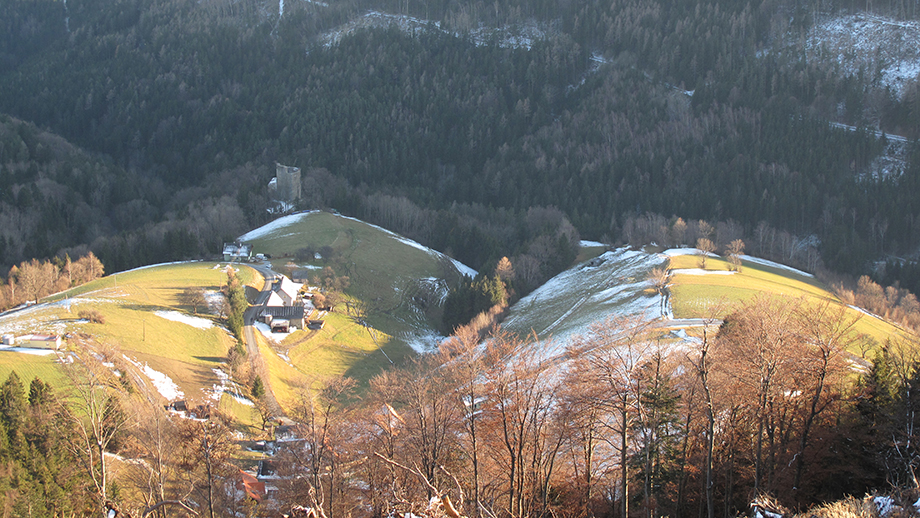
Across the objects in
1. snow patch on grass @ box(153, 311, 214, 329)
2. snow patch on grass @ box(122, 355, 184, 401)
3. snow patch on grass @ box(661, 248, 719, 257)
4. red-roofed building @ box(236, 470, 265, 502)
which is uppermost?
red-roofed building @ box(236, 470, 265, 502)

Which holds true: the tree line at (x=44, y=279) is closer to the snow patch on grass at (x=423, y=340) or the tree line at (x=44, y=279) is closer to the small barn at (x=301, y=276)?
the small barn at (x=301, y=276)

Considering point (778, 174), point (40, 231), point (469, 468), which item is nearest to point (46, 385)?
point (469, 468)

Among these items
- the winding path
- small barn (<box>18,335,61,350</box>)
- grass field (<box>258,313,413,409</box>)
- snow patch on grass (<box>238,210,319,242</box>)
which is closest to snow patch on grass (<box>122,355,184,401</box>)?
small barn (<box>18,335,61,350</box>)

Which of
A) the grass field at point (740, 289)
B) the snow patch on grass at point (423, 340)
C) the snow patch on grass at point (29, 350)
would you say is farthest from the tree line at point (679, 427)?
the snow patch on grass at point (423, 340)

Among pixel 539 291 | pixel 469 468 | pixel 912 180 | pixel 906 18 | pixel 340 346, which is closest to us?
pixel 469 468

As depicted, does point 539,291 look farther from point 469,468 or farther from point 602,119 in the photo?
point 602,119

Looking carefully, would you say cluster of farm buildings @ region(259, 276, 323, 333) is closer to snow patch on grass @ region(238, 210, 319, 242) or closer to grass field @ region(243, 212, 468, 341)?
grass field @ region(243, 212, 468, 341)
